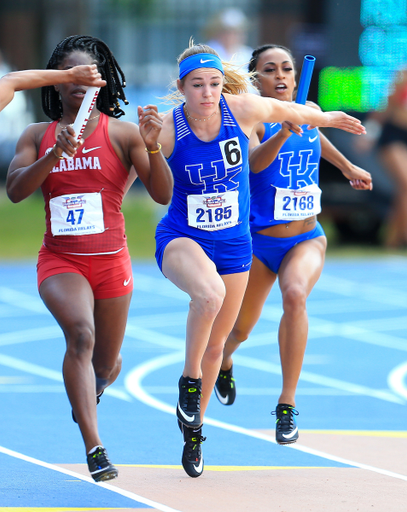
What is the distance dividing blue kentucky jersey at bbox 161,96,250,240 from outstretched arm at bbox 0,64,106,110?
729mm

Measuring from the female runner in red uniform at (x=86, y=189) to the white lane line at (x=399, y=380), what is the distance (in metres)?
3.66

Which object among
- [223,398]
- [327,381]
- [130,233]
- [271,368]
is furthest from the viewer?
[130,233]

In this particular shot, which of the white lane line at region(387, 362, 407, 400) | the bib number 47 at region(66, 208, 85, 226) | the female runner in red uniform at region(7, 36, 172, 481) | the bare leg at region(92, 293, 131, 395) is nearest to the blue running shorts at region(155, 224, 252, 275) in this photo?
the female runner in red uniform at region(7, 36, 172, 481)

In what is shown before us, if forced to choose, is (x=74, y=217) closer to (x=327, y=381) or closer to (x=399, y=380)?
(x=327, y=381)

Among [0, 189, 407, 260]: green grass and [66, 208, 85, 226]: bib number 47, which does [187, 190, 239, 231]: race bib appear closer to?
[66, 208, 85, 226]: bib number 47

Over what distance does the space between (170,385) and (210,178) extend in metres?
3.47

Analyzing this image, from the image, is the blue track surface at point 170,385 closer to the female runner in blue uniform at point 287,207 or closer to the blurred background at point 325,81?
the female runner in blue uniform at point 287,207

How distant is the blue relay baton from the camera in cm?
577

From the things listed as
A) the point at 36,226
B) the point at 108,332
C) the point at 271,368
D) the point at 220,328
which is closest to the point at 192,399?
the point at 220,328

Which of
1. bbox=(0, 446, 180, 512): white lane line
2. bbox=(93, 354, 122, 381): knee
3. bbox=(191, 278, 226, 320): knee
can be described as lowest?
bbox=(0, 446, 180, 512): white lane line

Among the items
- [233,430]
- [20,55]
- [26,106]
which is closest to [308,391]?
[233,430]

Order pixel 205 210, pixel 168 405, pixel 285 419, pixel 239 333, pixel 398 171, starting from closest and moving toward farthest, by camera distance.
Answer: pixel 205 210
pixel 285 419
pixel 239 333
pixel 168 405
pixel 398 171

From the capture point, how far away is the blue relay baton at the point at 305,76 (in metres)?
5.77

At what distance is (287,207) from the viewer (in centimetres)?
643
